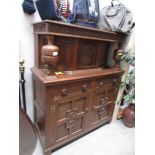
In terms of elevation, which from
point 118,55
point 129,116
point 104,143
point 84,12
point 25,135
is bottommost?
point 104,143

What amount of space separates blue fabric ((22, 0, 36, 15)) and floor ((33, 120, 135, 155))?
150 centimetres

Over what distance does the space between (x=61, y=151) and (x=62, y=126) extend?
1.07 ft

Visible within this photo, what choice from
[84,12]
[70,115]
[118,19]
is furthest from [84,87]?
[118,19]

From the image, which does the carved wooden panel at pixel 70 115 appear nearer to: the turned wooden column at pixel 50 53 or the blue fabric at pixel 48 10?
the turned wooden column at pixel 50 53

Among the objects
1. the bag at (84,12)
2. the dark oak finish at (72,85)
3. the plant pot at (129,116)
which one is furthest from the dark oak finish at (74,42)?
the plant pot at (129,116)

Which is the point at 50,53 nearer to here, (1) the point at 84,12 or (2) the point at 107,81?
(1) the point at 84,12

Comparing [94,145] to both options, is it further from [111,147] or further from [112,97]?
[112,97]

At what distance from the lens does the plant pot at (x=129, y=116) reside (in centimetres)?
195

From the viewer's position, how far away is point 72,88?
1375mm

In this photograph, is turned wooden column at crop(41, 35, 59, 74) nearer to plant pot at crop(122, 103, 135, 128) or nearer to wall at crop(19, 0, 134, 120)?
wall at crop(19, 0, 134, 120)

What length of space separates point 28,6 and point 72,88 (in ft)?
3.04

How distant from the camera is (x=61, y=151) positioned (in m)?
1.55

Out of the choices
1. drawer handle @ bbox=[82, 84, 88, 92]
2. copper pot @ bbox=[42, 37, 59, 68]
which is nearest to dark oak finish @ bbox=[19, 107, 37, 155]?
copper pot @ bbox=[42, 37, 59, 68]
